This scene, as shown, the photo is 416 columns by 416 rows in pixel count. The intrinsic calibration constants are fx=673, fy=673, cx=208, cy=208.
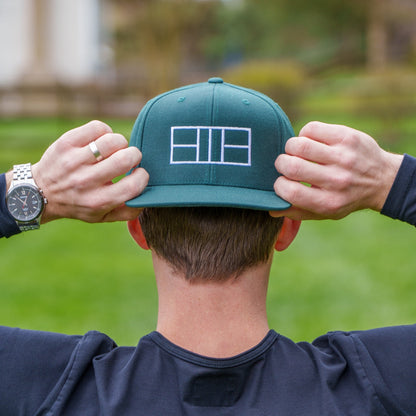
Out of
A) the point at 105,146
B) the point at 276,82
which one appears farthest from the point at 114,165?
the point at 276,82

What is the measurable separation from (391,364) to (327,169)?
0.50 metres

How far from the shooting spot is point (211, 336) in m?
1.65

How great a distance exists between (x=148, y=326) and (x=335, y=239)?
3951mm

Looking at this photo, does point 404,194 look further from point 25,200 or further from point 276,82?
point 276,82

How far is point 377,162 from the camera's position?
1723mm

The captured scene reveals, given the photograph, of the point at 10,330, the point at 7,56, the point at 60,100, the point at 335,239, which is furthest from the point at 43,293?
the point at 7,56

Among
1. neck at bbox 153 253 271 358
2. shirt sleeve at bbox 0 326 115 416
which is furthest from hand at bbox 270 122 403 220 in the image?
shirt sleeve at bbox 0 326 115 416

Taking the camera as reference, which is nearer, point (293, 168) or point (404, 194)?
point (293, 168)

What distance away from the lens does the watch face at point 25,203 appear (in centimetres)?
181

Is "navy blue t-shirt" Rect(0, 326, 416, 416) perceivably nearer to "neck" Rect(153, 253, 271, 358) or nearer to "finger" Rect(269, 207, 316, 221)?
"neck" Rect(153, 253, 271, 358)

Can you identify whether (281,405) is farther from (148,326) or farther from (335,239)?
(335,239)

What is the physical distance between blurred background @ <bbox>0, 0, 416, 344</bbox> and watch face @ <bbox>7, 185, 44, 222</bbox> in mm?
3209

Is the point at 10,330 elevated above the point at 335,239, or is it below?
above

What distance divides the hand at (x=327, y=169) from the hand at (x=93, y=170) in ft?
1.22
